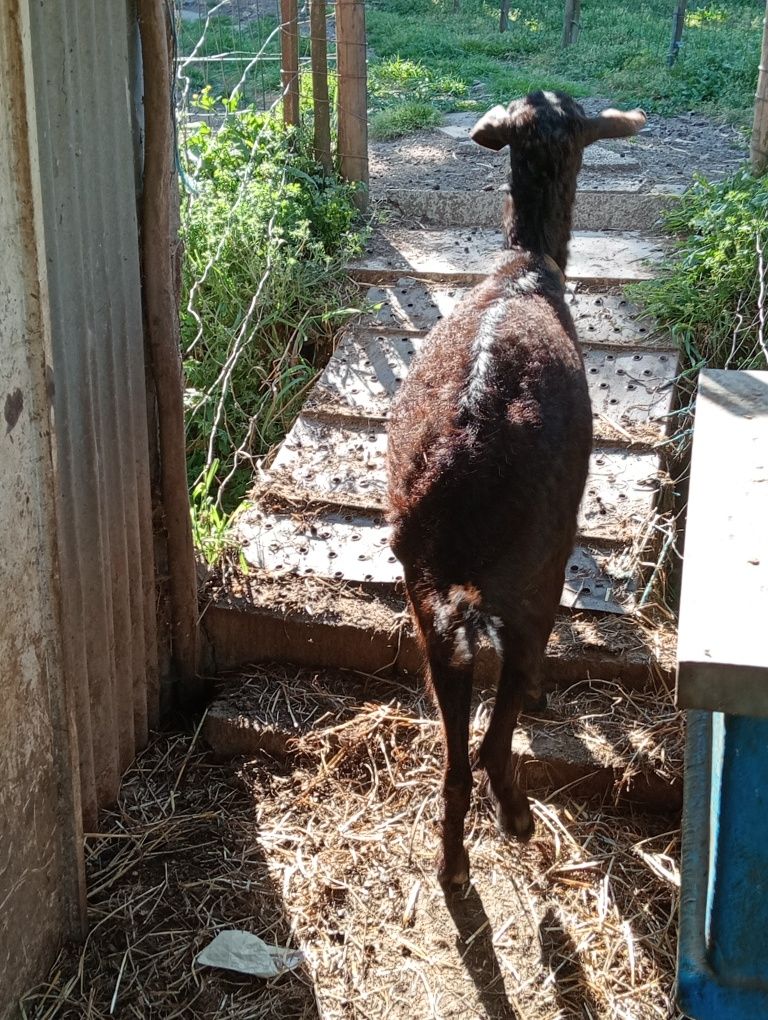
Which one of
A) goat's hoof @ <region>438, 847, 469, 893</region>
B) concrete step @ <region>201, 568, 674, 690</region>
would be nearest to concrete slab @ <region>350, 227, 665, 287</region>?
concrete step @ <region>201, 568, 674, 690</region>

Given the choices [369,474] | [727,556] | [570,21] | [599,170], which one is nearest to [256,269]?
[369,474]

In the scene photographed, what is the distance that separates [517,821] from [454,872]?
250mm

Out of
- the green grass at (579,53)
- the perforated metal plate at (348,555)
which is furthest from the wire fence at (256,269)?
the green grass at (579,53)

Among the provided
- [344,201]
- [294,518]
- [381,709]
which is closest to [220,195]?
[344,201]

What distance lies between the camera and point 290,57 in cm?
740

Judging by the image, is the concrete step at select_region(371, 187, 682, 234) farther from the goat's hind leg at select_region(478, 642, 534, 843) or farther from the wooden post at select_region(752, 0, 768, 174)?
the goat's hind leg at select_region(478, 642, 534, 843)

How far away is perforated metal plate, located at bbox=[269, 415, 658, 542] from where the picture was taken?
469 centimetres

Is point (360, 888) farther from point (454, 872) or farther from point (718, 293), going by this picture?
point (718, 293)

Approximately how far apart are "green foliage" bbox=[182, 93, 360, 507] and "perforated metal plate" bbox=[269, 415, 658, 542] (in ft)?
Result: 1.14

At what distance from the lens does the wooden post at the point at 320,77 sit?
23.2ft

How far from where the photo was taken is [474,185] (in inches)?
321

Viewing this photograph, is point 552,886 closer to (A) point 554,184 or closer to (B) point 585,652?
(B) point 585,652

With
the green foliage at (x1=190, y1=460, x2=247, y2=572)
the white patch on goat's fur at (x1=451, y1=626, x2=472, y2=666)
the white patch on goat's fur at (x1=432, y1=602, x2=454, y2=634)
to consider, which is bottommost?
the green foliage at (x1=190, y1=460, x2=247, y2=572)

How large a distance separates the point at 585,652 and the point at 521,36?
13.1 metres
